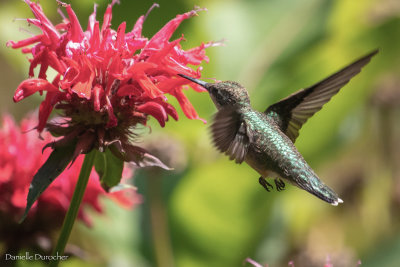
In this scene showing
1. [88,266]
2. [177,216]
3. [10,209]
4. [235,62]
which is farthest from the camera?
[235,62]

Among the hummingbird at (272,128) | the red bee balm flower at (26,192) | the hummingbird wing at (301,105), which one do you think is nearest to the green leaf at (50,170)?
the hummingbird at (272,128)

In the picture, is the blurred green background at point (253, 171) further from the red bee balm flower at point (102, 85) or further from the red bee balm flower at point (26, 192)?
the red bee balm flower at point (102, 85)

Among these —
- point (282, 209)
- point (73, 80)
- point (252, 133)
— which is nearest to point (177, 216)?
point (282, 209)

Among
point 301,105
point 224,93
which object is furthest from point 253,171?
point 224,93

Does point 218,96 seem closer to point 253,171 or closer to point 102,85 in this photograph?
point 102,85

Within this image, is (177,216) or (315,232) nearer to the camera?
(177,216)

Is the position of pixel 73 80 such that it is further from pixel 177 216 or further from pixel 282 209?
pixel 282 209

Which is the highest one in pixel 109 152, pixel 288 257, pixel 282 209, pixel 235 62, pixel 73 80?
pixel 73 80
